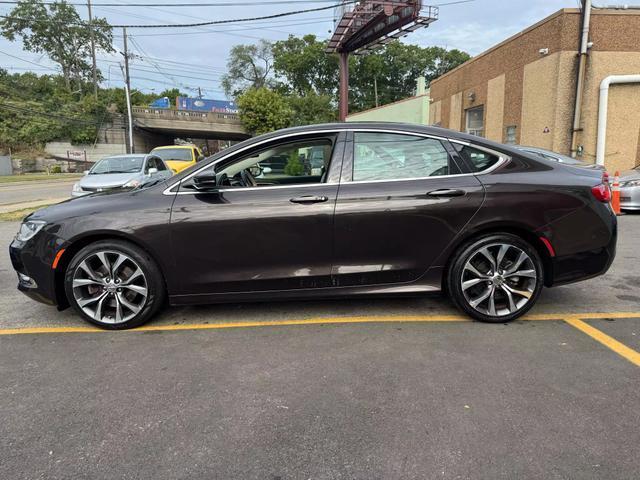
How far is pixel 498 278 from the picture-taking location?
3.88 meters

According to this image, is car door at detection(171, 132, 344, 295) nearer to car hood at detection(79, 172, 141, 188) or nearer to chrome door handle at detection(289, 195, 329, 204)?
chrome door handle at detection(289, 195, 329, 204)

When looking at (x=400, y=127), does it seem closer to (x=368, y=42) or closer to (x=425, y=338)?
(x=425, y=338)

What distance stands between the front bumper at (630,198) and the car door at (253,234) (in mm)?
9398

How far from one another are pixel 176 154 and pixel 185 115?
39893mm

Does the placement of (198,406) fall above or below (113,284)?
below

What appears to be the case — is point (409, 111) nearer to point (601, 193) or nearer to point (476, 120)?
point (476, 120)

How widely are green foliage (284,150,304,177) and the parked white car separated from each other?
7.35 metres

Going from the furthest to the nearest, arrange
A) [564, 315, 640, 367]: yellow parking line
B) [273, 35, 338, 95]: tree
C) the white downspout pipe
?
[273, 35, 338, 95]: tree, the white downspout pipe, [564, 315, 640, 367]: yellow parking line

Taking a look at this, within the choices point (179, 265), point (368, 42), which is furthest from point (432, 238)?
point (368, 42)

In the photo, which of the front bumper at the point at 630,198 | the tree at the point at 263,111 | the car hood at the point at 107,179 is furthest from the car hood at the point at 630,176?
the tree at the point at 263,111

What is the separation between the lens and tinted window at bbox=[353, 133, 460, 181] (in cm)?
387

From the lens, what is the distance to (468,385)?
9.64 ft

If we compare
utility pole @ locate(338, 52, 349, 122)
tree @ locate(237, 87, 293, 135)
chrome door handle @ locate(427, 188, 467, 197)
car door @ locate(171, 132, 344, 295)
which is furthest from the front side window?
tree @ locate(237, 87, 293, 135)

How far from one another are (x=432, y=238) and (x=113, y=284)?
2.68 metres
